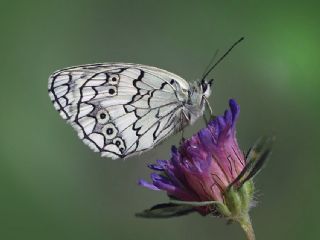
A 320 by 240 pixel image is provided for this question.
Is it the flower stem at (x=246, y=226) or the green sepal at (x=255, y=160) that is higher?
the green sepal at (x=255, y=160)

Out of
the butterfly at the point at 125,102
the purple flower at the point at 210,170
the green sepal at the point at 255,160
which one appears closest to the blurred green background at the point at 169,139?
the butterfly at the point at 125,102

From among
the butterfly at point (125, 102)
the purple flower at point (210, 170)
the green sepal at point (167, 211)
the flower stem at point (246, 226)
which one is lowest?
the flower stem at point (246, 226)

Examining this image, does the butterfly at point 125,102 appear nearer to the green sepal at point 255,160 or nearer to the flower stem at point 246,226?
the green sepal at point 255,160

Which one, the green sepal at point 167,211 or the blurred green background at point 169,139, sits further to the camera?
the blurred green background at point 169,139

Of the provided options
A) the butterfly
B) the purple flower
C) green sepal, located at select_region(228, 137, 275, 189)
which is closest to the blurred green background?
the butterfly

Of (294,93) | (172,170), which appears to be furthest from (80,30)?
(172,170)

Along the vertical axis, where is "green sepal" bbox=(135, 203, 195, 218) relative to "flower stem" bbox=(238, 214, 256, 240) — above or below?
above

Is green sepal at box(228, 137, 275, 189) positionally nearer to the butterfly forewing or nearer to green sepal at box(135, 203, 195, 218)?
green sepal at box(135, 203, 195, 218)

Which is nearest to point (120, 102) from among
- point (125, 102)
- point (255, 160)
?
point (125, 102)
